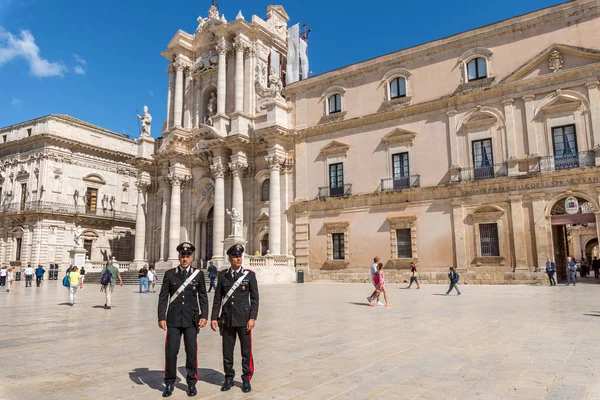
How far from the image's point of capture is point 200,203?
34.6 meters

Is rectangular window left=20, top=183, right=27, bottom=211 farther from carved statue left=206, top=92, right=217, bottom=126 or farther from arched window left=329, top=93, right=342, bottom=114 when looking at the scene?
arched window left=329, top=93, right=342, bottom=114

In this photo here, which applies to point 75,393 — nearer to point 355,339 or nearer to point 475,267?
point 355,339

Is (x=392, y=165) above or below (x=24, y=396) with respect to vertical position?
above

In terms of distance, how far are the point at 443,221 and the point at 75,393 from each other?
856 inches

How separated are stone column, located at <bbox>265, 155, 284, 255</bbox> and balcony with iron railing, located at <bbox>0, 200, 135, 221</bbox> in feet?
69.0

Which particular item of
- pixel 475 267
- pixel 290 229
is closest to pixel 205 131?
pixel 290 229

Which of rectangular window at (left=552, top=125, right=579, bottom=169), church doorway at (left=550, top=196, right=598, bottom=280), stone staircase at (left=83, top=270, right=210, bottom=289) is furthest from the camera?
stone staircase at (left=83, top=270, right=210, bottom=289)

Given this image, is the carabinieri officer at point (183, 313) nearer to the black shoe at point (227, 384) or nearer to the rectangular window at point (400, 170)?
the black shoe at point (227, 384)

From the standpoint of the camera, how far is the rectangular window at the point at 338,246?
27.9m

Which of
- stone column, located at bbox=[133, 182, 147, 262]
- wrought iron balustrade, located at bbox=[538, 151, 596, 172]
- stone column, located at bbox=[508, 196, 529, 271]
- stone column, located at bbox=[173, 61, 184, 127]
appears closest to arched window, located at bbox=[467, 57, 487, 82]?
wrought iron balustrade, located at bbox=[538, 151, 596, 172]

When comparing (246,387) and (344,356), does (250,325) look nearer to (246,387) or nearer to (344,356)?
(246,387)

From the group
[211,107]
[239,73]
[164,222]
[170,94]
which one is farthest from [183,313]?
[170,94]

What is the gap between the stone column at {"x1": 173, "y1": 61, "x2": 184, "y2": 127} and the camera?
3584 centimetres

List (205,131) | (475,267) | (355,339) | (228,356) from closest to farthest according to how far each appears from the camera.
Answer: (228,356) < (355,339) < (475,267) < (205,131)
